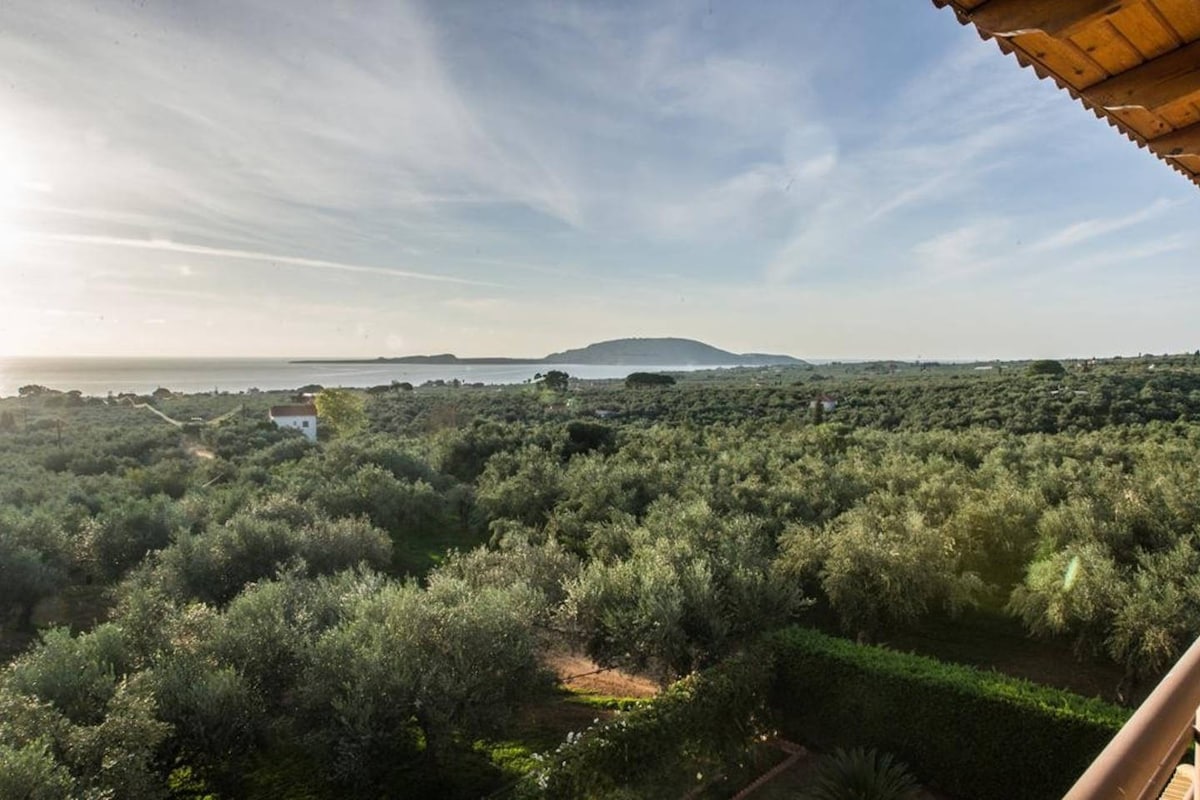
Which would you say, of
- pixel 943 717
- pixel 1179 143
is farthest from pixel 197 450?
pixel 1179 143

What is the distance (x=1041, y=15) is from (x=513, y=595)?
38.3 ft

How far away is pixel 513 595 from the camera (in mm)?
A: 12188

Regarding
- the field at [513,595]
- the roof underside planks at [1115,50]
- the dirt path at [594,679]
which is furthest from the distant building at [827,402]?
the roof underside planks at [1115,50]

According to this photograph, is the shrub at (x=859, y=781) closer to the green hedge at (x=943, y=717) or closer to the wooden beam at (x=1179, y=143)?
the green hedge at (x=943, y=717)

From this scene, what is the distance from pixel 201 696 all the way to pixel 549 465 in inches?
744

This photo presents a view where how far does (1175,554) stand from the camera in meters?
12.6

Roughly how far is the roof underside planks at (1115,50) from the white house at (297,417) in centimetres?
6074

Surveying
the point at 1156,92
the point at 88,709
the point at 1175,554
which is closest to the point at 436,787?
the point at 88,709

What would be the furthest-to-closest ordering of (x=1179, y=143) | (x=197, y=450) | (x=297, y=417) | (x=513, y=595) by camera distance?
(x=297, y=417), (x=197, y=450), (x=513, y=595), (x=1179, y=143)

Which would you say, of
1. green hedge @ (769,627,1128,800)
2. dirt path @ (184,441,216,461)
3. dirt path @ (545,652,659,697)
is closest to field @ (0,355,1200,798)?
dirt path @ (545,652,659,697)

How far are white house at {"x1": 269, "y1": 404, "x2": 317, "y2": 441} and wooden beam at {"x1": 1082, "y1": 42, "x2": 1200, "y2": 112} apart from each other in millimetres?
60782

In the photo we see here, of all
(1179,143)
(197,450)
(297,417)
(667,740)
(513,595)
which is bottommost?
(667,740)

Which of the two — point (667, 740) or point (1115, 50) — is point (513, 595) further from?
point (1115, 50)

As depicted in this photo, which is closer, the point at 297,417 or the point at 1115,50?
the point at 1115,50
